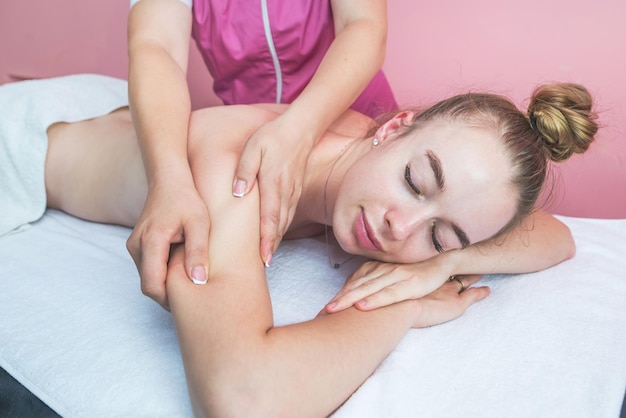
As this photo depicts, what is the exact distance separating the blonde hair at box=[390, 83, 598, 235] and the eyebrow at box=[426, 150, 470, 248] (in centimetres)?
9

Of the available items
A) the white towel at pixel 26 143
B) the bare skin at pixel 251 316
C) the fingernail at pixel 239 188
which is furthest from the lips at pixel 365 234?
the white towel at pixel 26 143

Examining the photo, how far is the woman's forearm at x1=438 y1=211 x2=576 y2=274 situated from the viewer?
3.87ft

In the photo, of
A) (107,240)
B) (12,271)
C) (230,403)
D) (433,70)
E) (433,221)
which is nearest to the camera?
(230,403)

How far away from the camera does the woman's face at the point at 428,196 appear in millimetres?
1026

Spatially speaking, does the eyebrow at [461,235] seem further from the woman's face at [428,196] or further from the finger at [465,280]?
the finger at [465,280]

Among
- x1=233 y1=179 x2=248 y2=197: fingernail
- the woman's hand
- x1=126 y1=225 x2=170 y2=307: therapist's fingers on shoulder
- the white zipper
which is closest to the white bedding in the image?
the woman's hand

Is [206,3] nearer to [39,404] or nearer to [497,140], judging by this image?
[497,140]

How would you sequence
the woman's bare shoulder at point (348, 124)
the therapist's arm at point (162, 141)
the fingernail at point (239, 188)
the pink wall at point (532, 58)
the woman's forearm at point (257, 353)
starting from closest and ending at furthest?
the woman's forearm at point (257, 353) < the therapist's arm at point (162, 141) < the fingernail at point (239, 188) < the woman's bare shoulder at point (348, 124) < the pink wall at point (532, 58)

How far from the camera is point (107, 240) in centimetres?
136

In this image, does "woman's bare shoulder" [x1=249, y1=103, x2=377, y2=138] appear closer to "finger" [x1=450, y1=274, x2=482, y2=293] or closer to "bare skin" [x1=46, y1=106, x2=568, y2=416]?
"bare skin" [x1=46, y1=106, x2=568, y2=416]

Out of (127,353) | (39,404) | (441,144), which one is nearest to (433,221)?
(441,144)

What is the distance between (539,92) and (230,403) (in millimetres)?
762

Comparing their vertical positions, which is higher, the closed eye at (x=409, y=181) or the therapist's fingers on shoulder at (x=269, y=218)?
the closed eye at (x=409, y=181)

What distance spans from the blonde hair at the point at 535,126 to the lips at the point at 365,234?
0.64 ft
